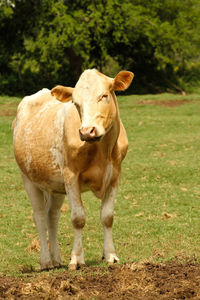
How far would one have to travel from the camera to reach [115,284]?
5152 millimetres

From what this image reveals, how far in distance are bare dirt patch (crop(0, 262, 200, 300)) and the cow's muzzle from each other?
131 cm

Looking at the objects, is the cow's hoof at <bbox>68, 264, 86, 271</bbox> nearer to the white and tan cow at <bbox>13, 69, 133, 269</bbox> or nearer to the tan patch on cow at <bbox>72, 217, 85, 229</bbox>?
the white and tan cow at <bbox>13, 69, 133, 269</bbox>

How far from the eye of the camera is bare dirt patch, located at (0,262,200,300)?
194 inches

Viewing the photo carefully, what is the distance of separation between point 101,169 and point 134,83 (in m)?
30.0

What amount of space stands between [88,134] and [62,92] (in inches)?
40.4

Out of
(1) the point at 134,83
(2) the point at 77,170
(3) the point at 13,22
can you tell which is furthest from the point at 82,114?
(1) the point at 134,83

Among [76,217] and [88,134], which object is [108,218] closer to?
[76,217]

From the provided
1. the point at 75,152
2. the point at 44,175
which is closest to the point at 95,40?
the point at 44,175

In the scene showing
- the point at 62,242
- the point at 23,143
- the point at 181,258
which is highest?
the point at 23,143

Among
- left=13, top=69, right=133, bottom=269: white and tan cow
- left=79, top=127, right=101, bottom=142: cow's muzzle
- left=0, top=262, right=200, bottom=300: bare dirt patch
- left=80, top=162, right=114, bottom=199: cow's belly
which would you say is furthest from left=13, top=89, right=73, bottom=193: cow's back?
left=0, top=262, right=200, bottom=300: bare dirt patch

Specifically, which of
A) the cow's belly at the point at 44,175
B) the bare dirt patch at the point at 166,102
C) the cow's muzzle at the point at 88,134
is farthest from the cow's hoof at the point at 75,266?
the bare dirt patch at the point at 166,102

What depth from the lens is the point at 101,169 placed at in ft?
20.2

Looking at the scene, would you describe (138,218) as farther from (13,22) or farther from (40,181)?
(13,22)

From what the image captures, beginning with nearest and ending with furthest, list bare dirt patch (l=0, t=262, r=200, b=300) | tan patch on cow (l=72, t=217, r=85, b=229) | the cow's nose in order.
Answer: bare dirt patch (l=0, t=262, r=200, b=300) < the cow's nose < tan patch on cow (l=72, t=217, r=85, b=229)
